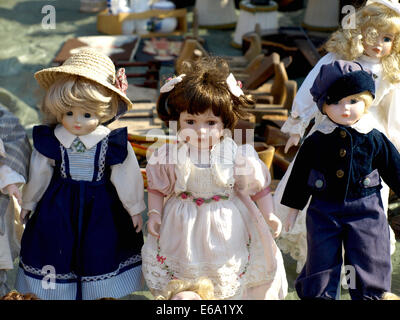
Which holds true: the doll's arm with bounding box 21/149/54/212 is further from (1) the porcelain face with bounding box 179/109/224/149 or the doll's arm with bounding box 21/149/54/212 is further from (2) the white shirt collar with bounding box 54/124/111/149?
(1) the porcelain face with bounding box 179/109/224/149

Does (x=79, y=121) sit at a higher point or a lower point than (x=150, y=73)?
higher

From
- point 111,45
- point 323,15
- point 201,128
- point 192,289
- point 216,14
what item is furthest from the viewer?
point 216,14

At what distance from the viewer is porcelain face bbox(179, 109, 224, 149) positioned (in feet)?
9.97

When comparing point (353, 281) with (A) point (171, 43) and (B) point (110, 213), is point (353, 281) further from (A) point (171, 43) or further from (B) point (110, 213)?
(A) point (171, 43)

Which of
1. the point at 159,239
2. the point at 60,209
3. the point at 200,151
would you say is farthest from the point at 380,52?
the point at 60,209

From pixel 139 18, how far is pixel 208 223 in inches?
242

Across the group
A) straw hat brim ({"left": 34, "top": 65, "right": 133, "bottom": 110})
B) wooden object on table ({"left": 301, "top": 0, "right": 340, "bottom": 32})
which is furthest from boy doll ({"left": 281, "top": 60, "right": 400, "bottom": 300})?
wooden object on table ({"left": 301, "top": 0, "right": 340, "bottom": 32})

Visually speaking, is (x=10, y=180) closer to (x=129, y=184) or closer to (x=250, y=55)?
(x=129, y=184)

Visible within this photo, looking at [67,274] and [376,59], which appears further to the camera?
[376,59]

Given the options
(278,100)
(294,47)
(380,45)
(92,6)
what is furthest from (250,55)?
(92,6)

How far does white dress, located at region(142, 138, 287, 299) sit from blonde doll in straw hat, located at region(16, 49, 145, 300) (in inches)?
7.8

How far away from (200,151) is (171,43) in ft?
17.7

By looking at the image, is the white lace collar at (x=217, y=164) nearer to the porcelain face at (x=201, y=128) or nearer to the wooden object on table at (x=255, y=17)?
the porcelain face at (x=201, y=128)

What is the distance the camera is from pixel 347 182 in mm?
2939
